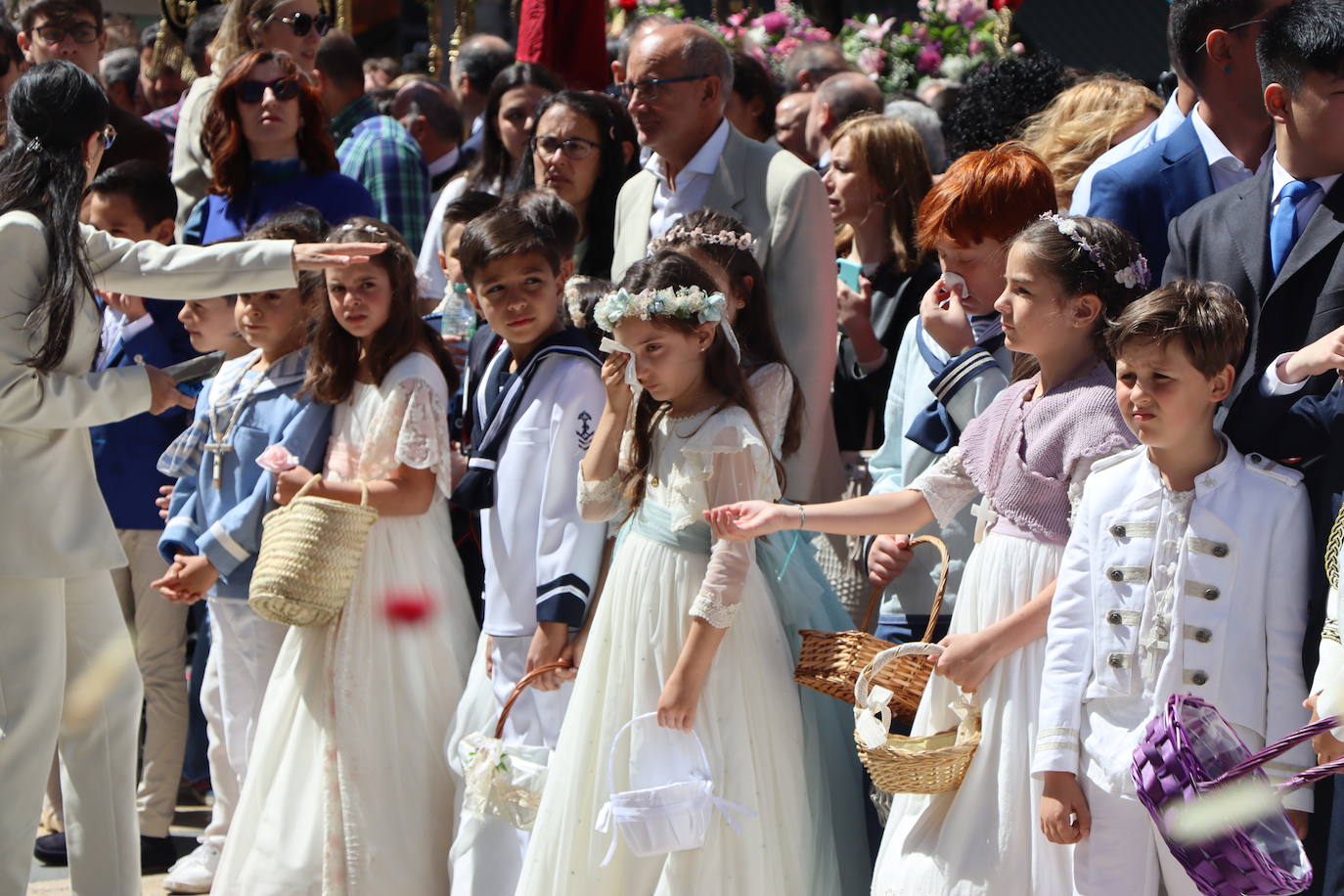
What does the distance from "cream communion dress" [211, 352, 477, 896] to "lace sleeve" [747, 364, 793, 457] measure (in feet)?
3.37

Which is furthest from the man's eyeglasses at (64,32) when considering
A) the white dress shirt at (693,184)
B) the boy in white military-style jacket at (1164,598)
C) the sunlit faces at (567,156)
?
the boy in white military-style jacket at (1164,598)

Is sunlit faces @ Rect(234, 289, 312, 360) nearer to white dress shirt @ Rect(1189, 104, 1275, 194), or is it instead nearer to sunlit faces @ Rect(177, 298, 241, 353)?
sunlit faces @ Rect(177, 298, 241, 353)

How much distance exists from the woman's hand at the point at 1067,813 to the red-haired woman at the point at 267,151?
368cm

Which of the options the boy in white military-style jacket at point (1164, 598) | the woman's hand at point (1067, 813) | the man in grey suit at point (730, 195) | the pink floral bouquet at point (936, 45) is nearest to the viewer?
the boy in white military-style jacket at point (1164, 598)

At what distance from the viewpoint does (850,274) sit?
5.23m

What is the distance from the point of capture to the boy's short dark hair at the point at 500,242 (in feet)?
13.8

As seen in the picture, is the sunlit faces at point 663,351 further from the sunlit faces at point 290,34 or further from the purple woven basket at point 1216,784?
the sunlit faces at point 290,34

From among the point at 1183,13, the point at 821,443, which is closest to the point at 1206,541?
the point at 1183,13

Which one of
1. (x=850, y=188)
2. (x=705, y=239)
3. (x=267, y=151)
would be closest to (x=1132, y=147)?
(x=850, y=188)

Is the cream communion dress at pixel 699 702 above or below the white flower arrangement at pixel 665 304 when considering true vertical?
below

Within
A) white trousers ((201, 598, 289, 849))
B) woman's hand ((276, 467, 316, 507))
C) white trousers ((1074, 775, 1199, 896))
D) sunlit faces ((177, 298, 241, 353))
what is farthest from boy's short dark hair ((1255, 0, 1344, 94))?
sunlit faces ((177, 298, 241, 353))

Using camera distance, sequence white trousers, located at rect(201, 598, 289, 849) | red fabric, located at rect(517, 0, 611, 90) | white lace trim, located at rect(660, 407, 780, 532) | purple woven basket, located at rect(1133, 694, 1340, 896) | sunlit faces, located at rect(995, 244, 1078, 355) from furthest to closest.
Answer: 1. red fabric, located at rect(517, 0, 611, 90)
2. white trousers, located at rect(201, 598, 289, 849)
3. white lace trim, located at rect(660, 407, 780, 532)
4. sunlit faces, located at rect(995, 244, 1078, 355)
5. purple woven basket, located at rect(1133, 694, 1340, 896)

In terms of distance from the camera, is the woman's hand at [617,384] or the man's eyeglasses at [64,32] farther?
the man's eyeglasses at [64,32]

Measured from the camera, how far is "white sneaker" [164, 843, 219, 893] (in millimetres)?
4836
